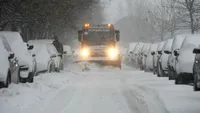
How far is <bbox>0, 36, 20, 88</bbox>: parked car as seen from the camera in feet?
39.0

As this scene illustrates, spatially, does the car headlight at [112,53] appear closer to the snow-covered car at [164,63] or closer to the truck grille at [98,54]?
the truck grille at [98,54]

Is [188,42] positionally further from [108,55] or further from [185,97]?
[108,55]

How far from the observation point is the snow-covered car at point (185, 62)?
14.0 meters

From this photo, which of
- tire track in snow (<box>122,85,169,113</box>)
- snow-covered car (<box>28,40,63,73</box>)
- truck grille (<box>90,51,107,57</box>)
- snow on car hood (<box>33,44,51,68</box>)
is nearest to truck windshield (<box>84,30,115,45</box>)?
truck grille (<box>90,51,107,57</box>)

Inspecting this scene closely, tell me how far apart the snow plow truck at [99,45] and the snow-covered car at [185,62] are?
13051mm

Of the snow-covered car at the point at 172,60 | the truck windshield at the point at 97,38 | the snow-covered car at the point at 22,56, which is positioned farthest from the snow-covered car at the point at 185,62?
the truck windshield at the point at 97,38

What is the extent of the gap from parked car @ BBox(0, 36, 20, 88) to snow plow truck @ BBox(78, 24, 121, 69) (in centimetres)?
1367

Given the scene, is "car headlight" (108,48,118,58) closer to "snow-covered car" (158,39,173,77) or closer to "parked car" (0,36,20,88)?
"snow-covered car" (158,39,173,77)

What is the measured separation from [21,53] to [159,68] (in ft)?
25.9

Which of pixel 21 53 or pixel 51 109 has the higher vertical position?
pixel 21 53

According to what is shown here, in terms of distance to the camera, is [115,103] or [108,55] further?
[108,55]

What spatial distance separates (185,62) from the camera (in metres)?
14.2

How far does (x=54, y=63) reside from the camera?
23.3 metres

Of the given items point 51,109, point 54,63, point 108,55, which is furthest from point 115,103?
point 108,55
